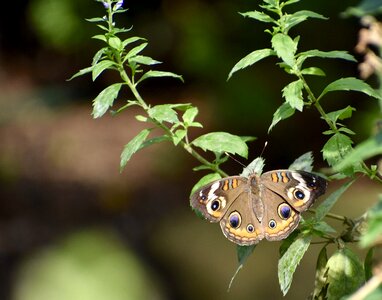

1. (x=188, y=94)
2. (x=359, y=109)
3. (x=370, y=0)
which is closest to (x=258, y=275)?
(x=359, y=109)

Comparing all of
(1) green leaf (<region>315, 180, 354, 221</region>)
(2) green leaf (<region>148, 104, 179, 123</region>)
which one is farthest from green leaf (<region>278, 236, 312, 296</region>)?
(2) green leaf (<region>148, 104, 179, 123</region>)

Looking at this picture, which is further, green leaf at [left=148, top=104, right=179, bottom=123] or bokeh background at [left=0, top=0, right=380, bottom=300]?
bokeh background at [left=0, top=0, right=380, bottom=300]

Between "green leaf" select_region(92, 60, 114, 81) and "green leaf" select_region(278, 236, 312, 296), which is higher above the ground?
"green leaf" select_region(92, 60, 114, 81)

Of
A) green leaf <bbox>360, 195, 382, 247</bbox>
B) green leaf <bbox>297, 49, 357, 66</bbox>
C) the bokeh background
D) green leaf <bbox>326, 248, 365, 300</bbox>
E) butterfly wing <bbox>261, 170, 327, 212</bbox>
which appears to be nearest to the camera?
green leaf <bbox>360, 195, 382, 247</bbox>

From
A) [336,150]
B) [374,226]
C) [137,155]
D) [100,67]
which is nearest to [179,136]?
[100,67]

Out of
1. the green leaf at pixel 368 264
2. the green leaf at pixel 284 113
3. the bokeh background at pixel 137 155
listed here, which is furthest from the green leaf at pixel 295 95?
the bokeh background at pixel 137 155

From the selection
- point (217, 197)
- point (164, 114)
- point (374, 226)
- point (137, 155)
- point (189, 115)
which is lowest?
point (137, 155)

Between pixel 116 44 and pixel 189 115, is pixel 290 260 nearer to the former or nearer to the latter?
pixel 189 115

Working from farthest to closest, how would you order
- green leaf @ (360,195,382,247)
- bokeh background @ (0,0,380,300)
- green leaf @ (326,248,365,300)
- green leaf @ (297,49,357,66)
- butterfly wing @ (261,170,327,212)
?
bokeh background @ (0,0,380,300), butterfly wing @ (261,170,327,212), green leaf @ (297,49,357,66), green leaf @ (326,248,365,300), green leaf @ (360,195,382,247)

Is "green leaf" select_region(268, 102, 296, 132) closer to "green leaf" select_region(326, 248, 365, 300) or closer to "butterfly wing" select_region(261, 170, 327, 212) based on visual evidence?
"butterfly wing" select_region(261, 170, 327, 212)
